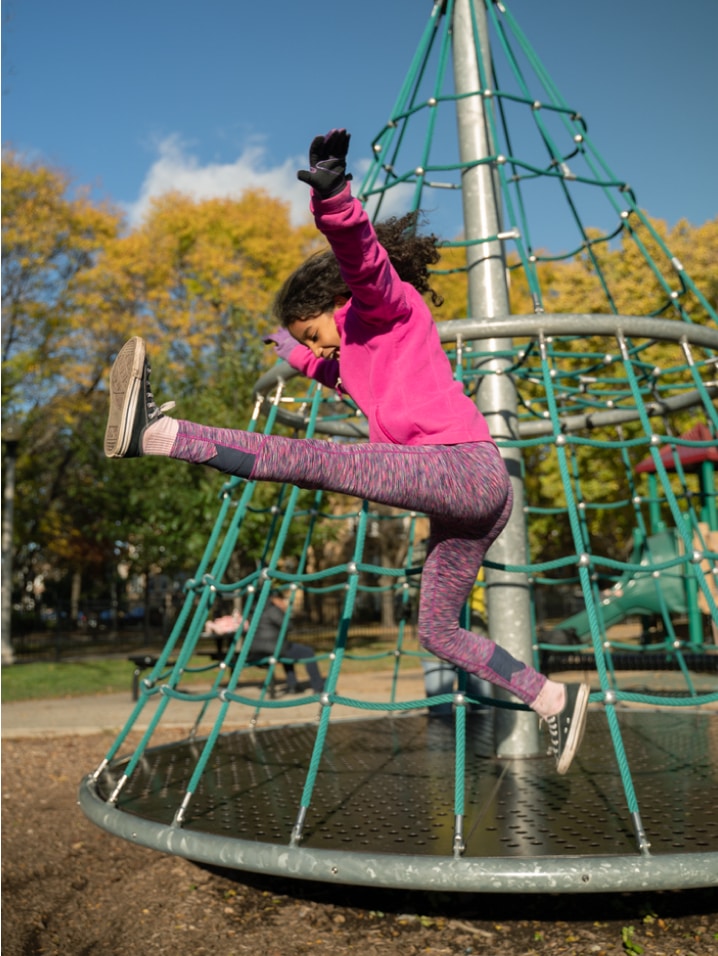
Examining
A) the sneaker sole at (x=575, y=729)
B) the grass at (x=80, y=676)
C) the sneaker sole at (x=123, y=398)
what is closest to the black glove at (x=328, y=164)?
the sneaker sole at (x=123, y=398)

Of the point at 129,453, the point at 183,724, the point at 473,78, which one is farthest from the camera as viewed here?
the point at 183,724

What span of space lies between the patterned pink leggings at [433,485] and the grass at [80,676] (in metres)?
5.85

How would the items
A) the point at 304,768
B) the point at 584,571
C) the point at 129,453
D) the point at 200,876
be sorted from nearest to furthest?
the point at 129,453 < the point at 584,571 < the point at 200,876 < the point at 304,768

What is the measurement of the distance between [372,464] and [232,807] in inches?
57.7

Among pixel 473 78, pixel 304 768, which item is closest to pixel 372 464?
pixel 304 768

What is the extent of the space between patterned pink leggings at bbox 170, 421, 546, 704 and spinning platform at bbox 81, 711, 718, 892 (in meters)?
0.42

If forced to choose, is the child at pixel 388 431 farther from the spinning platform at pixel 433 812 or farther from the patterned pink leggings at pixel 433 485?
the spinning platform at pixel 433 812

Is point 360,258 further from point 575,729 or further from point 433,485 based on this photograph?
point 575,729

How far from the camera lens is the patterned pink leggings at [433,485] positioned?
1.75 m

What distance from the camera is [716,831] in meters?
2.28

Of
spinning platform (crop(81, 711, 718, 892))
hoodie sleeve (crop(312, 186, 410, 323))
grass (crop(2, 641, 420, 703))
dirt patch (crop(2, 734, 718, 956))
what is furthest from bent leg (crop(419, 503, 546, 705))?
grass (crop(2, 641, 420, 703))

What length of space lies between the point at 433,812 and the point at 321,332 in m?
1.46

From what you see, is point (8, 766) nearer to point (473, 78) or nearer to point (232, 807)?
point (232, 807)

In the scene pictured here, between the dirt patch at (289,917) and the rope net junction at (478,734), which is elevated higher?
the rope net junction at (478,734)
